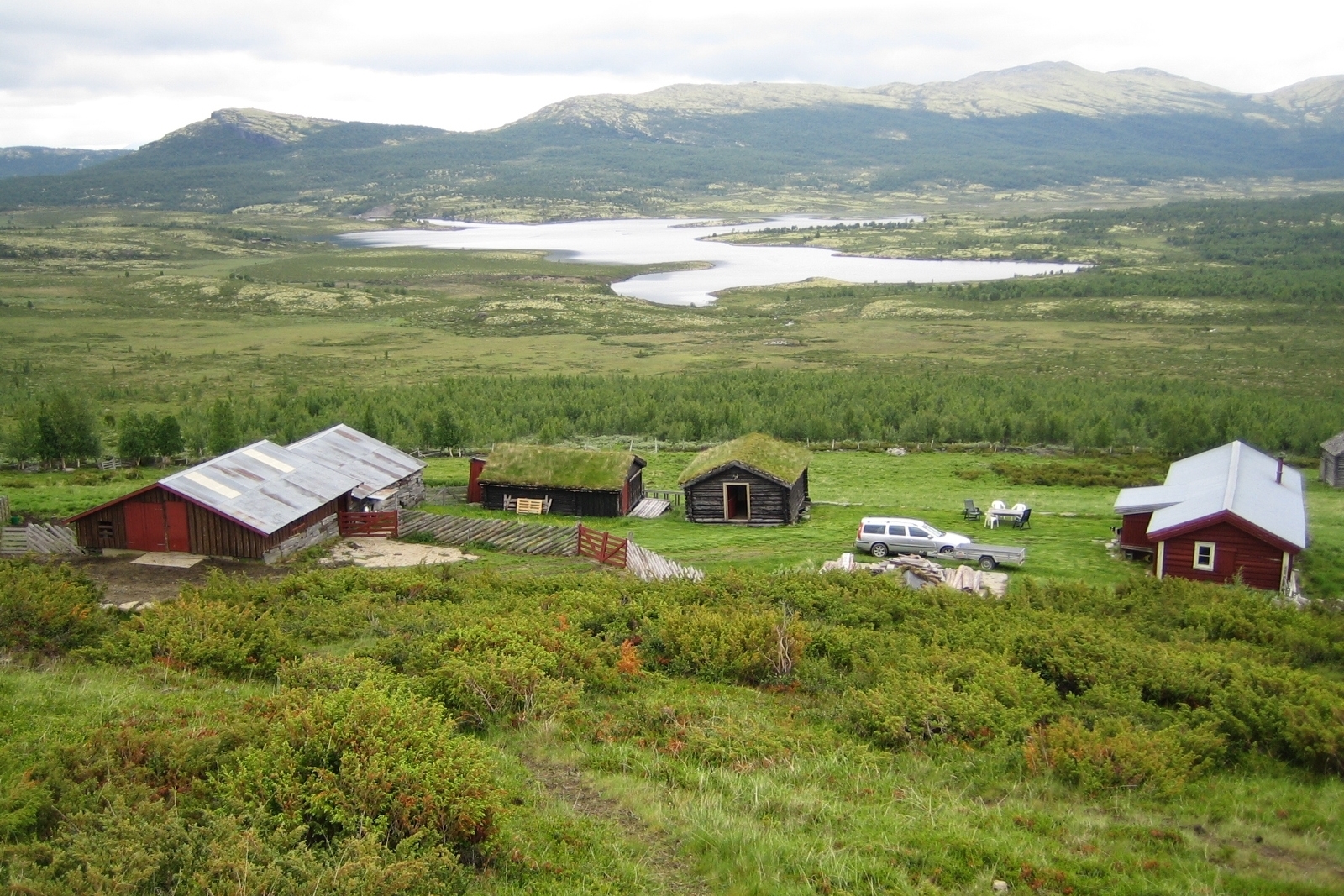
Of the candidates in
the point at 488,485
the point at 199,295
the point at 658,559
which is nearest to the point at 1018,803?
the point at 658,559

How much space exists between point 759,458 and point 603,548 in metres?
9.68

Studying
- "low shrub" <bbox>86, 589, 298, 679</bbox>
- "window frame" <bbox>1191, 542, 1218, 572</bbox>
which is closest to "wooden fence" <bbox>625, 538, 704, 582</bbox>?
"low shrub" <bbox>86, 589, 298, 679</bbox>

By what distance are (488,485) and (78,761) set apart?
1084 inches

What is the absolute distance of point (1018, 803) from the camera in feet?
35.3

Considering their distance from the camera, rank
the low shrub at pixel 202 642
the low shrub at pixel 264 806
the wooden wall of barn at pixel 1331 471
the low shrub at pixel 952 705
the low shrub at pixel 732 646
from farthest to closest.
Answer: the wooden wall of barn at pixel 1331 471, the low shrub at pixel 732 646, the low shrub at pixel 202 642, the low shrub at pixel 952 705, the low shrub at pixel 264 806

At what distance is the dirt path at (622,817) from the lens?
29.0 feet

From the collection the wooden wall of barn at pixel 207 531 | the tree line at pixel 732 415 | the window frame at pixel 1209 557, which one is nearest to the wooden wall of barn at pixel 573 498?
the wooden wall of barn at pixel 207 531

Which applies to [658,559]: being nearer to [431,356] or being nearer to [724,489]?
[724,489]

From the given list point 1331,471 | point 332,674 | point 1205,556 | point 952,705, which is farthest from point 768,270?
point 332,674

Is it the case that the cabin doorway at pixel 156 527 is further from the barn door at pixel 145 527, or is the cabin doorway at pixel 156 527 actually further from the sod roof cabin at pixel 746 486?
the sod roof cabin at pixel 746 486

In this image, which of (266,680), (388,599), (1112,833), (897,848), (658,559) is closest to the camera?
(897,848)

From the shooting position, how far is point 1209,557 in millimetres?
26625

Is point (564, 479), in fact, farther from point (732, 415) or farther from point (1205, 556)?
point (732, 415)

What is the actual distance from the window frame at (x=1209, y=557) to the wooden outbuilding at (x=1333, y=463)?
63.9 feet
